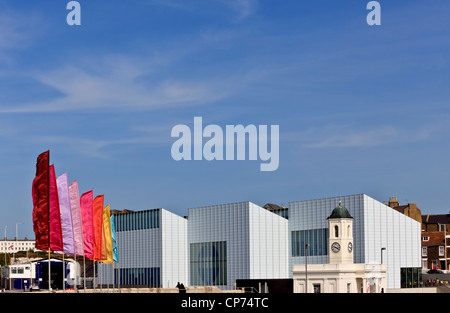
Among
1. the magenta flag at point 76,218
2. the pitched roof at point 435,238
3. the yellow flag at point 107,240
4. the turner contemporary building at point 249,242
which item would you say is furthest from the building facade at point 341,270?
the pitched roof at point 435,238

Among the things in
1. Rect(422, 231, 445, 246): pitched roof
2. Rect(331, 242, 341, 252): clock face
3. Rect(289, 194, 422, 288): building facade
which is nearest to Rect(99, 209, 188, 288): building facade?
Rect(289, 194, 422, 288): building facade

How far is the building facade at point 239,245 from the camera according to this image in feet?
398

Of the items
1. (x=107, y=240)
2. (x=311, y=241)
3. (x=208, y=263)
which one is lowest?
(x=208, y=263)

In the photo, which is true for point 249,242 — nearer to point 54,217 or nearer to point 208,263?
point 208,263

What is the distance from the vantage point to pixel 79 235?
68062mm

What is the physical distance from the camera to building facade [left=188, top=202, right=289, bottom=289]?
12119 centimetres

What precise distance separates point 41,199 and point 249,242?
66.9 metres

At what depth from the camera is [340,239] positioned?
98.1m

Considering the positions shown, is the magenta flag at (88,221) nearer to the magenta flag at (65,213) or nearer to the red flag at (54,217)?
the magenta flag at (65,213)

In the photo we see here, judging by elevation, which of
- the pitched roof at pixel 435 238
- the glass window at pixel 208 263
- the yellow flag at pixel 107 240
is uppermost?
the yellow flag at pixel 107 240

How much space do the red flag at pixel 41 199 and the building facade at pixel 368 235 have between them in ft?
198

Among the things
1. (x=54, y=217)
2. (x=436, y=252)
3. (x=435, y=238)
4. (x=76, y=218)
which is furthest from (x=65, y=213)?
(x=435, y=238)
